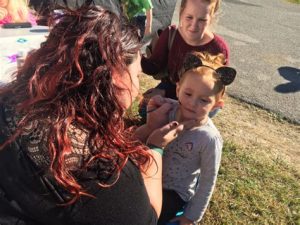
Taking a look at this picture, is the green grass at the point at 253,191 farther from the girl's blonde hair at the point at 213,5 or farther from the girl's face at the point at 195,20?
the girl's blonde hair at the point at 213,5

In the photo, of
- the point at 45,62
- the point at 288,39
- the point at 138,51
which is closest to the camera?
the point at 45,62

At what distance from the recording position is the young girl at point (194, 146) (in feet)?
6.06

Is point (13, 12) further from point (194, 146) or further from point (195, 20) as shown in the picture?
point (194, 146)

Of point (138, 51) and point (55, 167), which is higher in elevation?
point (138, 51)

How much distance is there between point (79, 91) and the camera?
122 centimetres

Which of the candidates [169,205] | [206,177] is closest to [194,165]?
[206,177]

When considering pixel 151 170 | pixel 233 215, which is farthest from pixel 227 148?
pixel 151 170

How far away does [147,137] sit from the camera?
1795 mm

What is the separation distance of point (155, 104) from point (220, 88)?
0.33 metres

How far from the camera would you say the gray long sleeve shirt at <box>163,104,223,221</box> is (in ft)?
6.08

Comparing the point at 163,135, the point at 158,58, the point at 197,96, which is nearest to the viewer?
the point at 163,135

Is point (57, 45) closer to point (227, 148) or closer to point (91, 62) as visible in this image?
point (91, 62)

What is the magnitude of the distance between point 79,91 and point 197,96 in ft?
2.52

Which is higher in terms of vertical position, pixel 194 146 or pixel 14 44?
pixel 14 44
